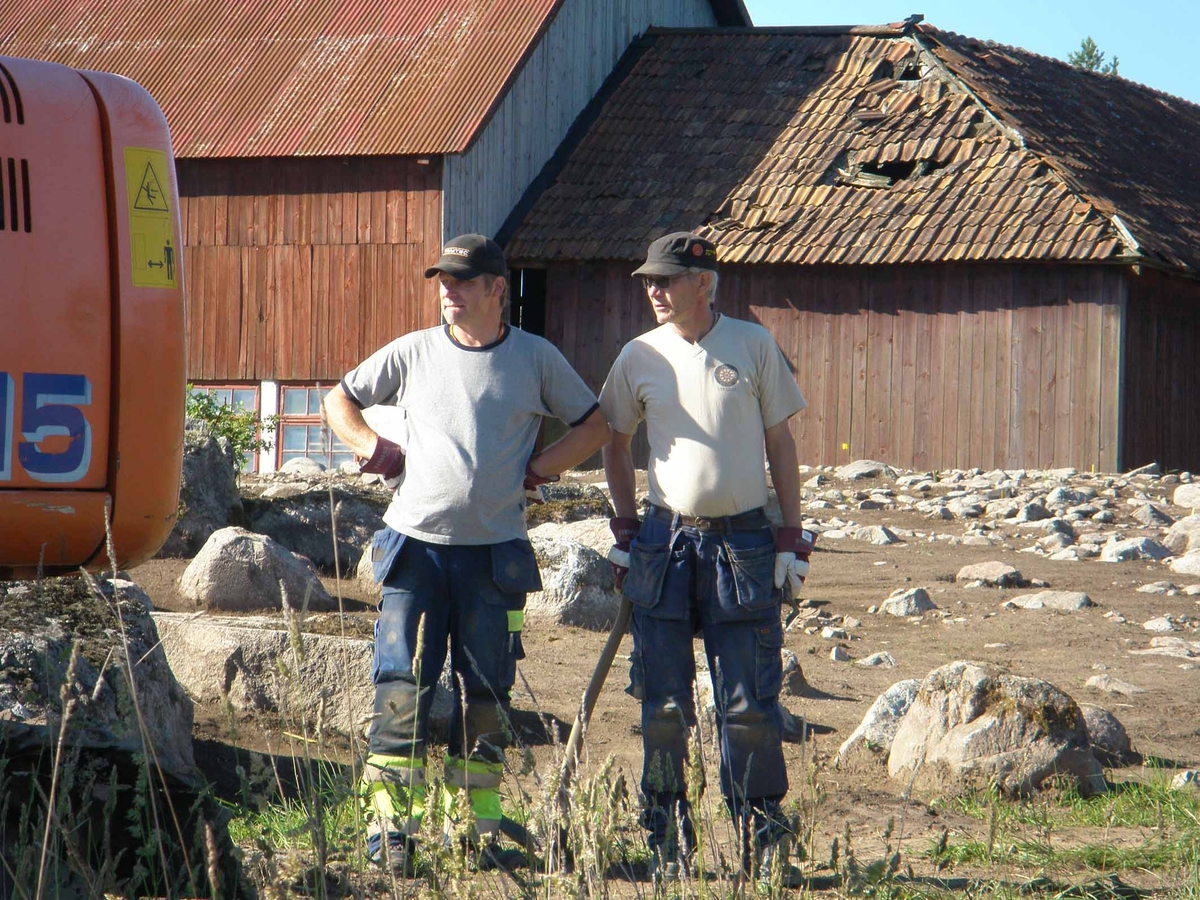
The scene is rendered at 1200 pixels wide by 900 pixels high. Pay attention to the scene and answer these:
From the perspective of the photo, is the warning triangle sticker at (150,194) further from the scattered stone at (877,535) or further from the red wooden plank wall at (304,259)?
the red wooden plank wall at (304,259)

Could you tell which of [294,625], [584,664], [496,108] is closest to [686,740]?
[294,625]

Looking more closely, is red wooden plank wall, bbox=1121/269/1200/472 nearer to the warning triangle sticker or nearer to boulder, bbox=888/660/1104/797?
boulder, bbox=888/660/1104/797

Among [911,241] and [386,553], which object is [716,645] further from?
[911,241]

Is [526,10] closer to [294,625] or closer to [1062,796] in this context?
[1062,796]

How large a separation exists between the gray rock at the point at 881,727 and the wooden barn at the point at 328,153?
13.6 meters

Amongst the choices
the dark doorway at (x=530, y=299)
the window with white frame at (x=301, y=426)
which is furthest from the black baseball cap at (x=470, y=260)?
the dark doorway at (x=530, y=299)

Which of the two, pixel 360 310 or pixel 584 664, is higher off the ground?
pixel 360 310

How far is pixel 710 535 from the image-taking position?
15.3 ft

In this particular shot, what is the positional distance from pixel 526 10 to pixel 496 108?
1976 mm

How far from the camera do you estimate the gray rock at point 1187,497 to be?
14.3 meters

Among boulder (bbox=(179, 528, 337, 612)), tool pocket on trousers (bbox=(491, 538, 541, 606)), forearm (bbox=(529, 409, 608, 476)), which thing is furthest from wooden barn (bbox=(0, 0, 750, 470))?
tool pocket on trousers (bbox=(491, 538, 541, 606))

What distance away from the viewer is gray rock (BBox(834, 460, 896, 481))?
16.9 m

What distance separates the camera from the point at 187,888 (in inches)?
152

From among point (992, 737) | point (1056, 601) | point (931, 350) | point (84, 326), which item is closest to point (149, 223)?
point (84, 326)
